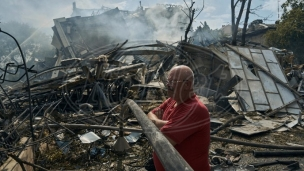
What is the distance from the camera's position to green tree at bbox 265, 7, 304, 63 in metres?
21.0

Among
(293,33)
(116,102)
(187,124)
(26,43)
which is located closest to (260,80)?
(116,102)

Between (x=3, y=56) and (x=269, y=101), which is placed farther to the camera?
(x=3, y=56)

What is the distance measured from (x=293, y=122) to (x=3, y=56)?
951 inches

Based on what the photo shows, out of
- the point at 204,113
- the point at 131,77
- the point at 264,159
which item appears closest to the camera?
the point at 204,113

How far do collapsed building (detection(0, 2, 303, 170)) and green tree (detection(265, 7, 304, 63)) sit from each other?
12.4 metres

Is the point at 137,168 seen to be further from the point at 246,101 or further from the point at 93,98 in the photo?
the point at 246,101

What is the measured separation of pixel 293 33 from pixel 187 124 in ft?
74.5

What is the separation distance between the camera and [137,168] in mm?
4293

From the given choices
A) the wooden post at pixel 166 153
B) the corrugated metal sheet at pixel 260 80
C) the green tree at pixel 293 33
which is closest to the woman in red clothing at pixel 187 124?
the wooden post at pixel 166 153

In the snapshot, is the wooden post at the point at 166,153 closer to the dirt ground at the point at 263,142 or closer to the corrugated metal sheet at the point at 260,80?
the dirt ground at the point at 263,142

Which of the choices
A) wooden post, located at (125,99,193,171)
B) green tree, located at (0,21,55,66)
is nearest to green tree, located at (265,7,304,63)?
green tree, located at (0,21,55,66)

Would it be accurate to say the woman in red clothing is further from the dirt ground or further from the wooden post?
the dirt ground

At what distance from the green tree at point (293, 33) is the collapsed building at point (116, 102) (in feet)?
40.7

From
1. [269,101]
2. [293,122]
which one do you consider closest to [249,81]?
[269,101]
